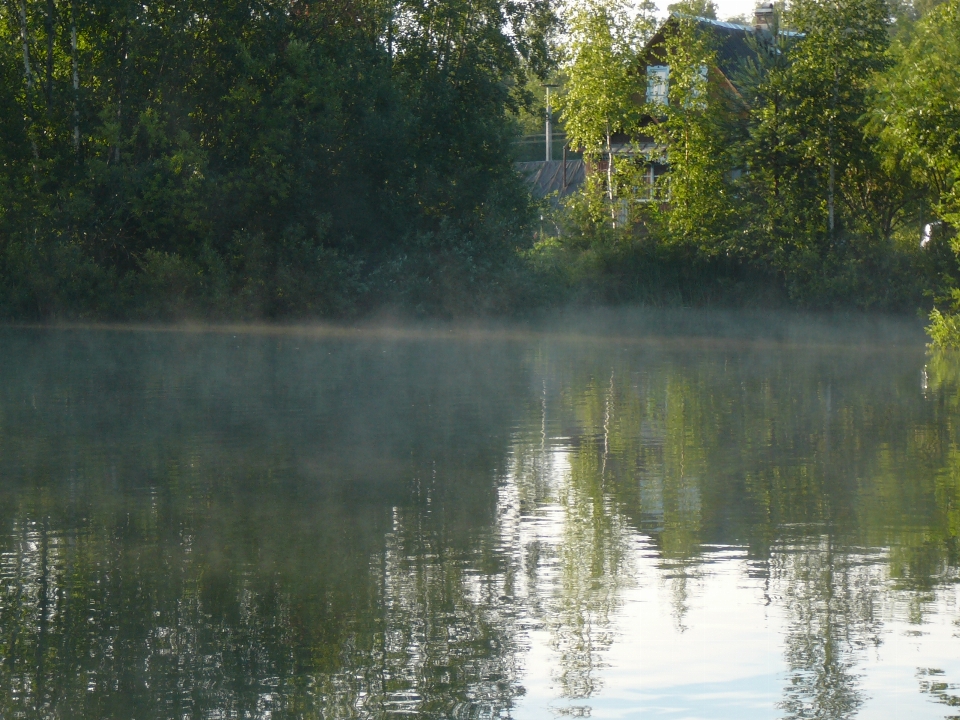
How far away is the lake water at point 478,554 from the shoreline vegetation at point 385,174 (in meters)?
15.8

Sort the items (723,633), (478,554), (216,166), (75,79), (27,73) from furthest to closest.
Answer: (216,166) → (75,79) → (27,73) → (478,554) → (723,633)

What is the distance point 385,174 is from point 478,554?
27649 mm

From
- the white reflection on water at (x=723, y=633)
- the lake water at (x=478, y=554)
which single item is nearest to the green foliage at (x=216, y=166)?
the lake water at (x=478, y=554)

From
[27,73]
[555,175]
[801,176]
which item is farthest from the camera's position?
[555,175]

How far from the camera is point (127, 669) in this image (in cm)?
592

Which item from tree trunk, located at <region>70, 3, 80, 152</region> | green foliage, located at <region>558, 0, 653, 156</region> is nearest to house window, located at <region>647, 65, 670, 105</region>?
green foliage, located at <region>558, 0, 653, 156</region>

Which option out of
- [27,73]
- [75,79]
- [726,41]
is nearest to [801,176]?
[726,41]

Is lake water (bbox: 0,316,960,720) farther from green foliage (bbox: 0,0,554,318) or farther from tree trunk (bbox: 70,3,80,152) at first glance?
tree trunk (bbox: 70,3,80,152)

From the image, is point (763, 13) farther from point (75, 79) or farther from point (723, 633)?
point (723, 633)

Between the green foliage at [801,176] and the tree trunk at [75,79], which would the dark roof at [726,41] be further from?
the tree trunk at [75,79]

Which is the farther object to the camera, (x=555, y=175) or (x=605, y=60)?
(x=555, y=175)

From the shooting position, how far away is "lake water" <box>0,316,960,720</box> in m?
5.75

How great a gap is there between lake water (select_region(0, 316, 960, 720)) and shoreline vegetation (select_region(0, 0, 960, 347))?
1578cm

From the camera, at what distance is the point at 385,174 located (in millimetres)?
35094
